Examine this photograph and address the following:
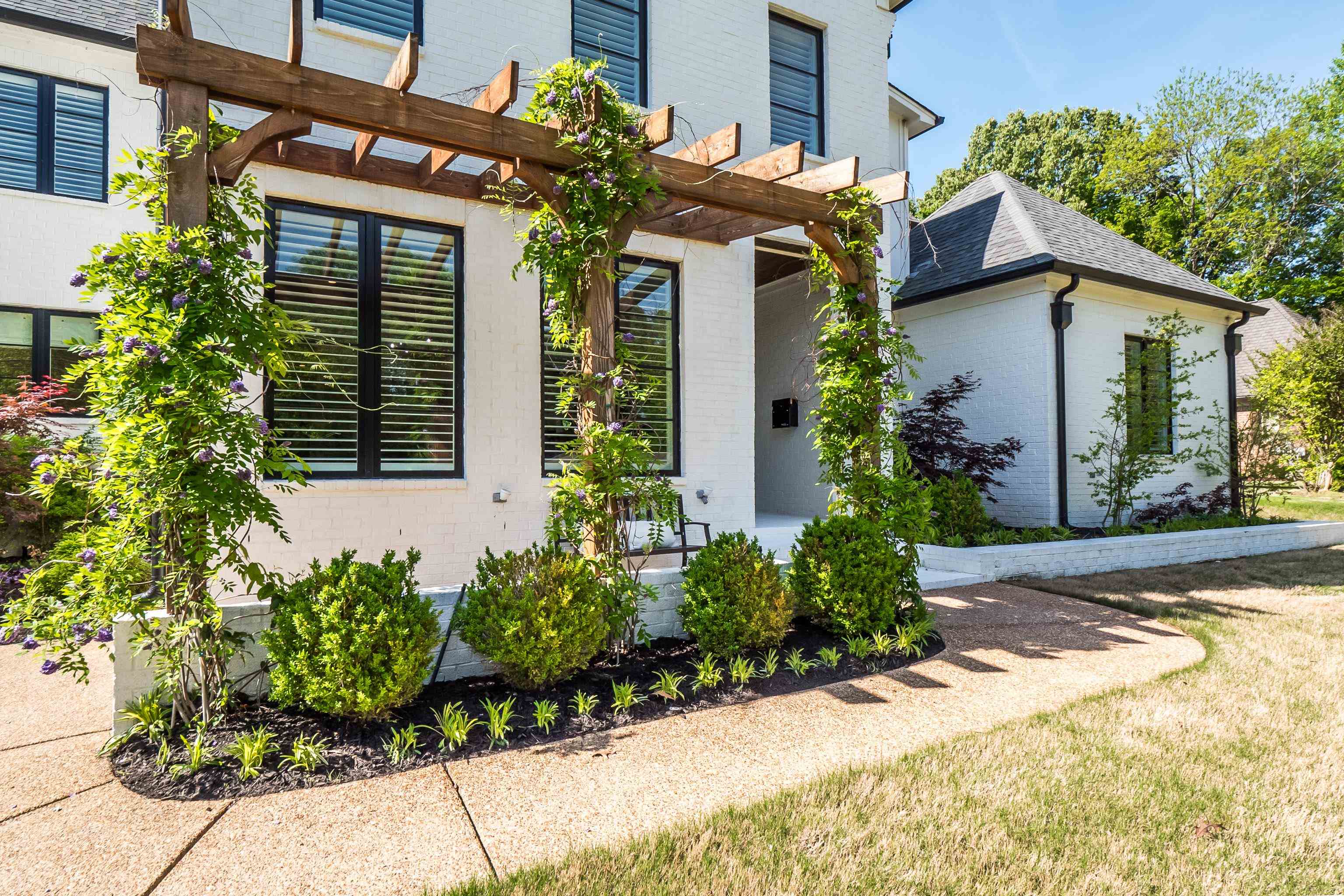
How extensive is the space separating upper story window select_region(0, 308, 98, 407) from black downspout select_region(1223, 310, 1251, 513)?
15337 millimetres

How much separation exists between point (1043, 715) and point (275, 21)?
6.86m

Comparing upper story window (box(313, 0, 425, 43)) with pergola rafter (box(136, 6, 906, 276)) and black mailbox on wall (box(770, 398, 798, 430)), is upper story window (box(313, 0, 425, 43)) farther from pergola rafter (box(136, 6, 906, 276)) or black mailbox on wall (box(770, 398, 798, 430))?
black mailbox on wall (box(770, 398, 798, 430))

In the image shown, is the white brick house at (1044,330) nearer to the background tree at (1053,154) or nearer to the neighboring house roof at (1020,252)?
the neighboring house roof at (1020,252)

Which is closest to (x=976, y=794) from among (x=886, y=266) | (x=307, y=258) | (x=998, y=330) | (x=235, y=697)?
(x=235, y=697)

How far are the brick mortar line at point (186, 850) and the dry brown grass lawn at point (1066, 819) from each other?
3.27 feet

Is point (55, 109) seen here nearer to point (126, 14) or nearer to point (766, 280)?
point (126, 14)

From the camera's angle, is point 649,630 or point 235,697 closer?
point 235,697

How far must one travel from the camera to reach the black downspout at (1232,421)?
1098cm

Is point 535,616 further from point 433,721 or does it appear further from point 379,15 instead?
point 379,15

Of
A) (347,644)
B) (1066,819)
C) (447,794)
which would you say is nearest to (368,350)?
(347,644)

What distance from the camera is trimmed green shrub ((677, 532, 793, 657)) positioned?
430 centimetres

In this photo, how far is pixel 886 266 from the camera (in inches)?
327

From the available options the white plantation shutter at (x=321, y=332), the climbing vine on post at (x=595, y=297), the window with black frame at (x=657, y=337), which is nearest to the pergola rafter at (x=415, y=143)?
the climbing vine on post at (x=595, y=297)

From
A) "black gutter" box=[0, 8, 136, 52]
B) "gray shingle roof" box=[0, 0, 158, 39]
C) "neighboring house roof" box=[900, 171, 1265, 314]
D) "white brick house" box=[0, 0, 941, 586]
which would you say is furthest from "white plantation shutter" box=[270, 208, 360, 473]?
"neighboring house roof" box=[900, 171, 1265, 314]
